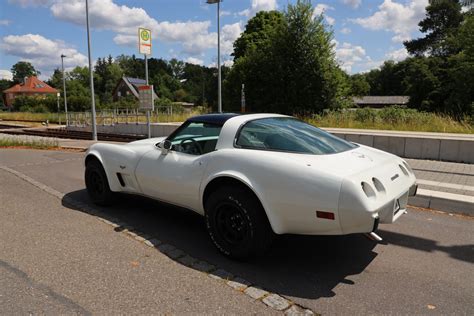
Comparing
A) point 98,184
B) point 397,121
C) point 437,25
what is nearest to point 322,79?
point 397,121

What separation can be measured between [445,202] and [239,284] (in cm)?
370

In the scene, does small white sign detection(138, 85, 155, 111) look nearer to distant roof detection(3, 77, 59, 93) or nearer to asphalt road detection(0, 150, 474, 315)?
asphalt road detection(0, 150, 474, 315)

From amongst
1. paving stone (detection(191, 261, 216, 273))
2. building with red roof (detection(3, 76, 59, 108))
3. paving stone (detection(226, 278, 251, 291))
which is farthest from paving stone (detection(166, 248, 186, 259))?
building with red roof (detection(3, 76, 59, 108))

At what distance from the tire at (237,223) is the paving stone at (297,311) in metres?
0.67

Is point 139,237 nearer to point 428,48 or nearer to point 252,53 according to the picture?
point 252,53

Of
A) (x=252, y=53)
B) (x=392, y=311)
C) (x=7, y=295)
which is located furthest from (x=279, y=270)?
(x=252, y=53)

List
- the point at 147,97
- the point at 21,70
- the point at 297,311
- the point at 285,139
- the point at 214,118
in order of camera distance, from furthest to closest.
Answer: the point at 21,70 → the point at 147,97 → the point at 214,118 → the point at 285,139 → the point at 297,311

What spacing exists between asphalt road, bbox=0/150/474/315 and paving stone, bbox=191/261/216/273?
0.28 ft

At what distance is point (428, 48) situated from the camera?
5809 cm

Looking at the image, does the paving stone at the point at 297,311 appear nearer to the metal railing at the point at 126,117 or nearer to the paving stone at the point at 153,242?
the paving stone at the point at 153,242

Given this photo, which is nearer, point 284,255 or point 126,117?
point 284,255

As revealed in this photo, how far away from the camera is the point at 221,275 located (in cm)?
320

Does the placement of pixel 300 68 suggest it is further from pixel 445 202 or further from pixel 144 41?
pixel 445 202

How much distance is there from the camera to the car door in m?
Result: 3.75
